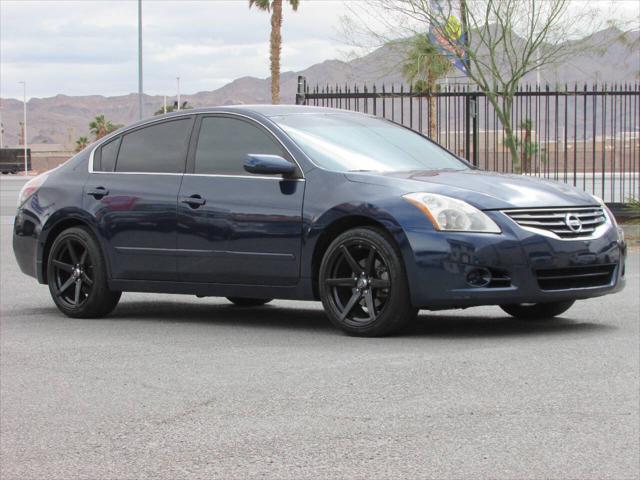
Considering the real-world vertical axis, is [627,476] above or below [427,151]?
below

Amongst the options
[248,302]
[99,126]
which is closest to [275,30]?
[248,302]

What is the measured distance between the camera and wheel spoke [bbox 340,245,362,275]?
29.4 feet

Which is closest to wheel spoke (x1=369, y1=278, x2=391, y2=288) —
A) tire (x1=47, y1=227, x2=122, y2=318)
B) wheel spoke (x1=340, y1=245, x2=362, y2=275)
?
wheel spoke (x1=340, y1=245, x2=362, y2=275)

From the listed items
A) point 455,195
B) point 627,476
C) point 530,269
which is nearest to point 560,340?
point 530,269

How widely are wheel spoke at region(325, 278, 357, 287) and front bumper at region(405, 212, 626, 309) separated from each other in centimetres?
45

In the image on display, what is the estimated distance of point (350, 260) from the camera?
896 centimetres

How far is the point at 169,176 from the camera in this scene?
33.4 feet

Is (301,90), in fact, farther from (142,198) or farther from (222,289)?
(222,289)

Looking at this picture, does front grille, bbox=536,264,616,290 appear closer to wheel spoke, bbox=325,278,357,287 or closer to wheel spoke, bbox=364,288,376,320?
wheel spoke, bbox=364,288,376,320

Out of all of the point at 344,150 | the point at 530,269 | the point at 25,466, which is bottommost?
the point at 25,466

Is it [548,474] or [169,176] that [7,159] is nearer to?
[169,176]

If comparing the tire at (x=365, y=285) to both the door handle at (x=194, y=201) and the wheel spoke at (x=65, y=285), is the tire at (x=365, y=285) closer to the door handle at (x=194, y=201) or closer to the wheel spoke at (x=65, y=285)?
the door handle at (x=194, y=201)

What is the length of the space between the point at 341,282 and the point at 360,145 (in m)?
1.26

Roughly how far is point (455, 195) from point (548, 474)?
12.0ft
